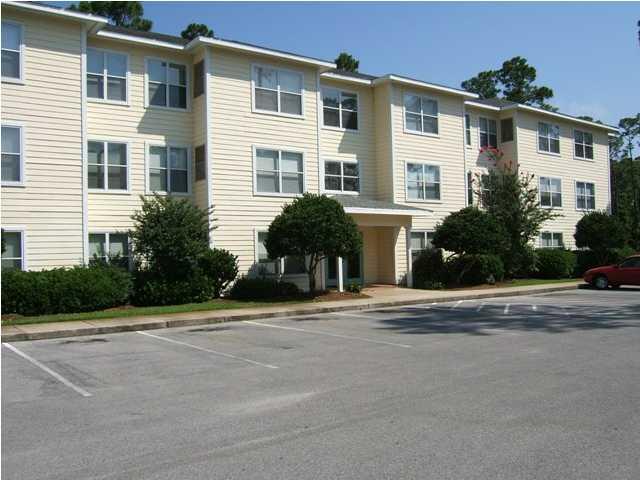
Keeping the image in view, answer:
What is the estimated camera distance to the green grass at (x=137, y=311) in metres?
16.2

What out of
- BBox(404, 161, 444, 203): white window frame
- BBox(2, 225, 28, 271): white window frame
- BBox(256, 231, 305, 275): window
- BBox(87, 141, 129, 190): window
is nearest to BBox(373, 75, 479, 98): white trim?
BBox(404, 161, 444, 203): white window frame

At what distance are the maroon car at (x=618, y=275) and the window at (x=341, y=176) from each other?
10.7 m

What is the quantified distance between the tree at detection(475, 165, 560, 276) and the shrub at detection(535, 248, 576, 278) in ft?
7.06

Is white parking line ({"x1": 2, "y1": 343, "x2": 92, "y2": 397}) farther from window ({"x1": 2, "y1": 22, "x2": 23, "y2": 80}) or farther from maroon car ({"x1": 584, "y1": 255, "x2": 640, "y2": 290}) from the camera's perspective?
maroon car ({"x1": 584, "y1": 255, "x2": 640, "y2": 290})

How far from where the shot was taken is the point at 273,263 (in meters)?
23.5

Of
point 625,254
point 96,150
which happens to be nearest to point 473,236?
point 625,254

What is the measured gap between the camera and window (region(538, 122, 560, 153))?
3438 cm

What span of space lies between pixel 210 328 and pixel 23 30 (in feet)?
35.9

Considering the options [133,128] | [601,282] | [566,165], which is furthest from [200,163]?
[566,165]

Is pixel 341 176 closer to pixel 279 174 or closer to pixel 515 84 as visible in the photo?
pixel 279 174

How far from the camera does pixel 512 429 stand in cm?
622

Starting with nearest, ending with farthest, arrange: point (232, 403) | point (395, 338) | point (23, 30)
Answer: point (232, 403) < point (395, 338) < point (23, 30)

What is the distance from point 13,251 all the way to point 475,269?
18.0 metres

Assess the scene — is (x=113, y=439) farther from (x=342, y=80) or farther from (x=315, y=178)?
(x=342, y=80)
